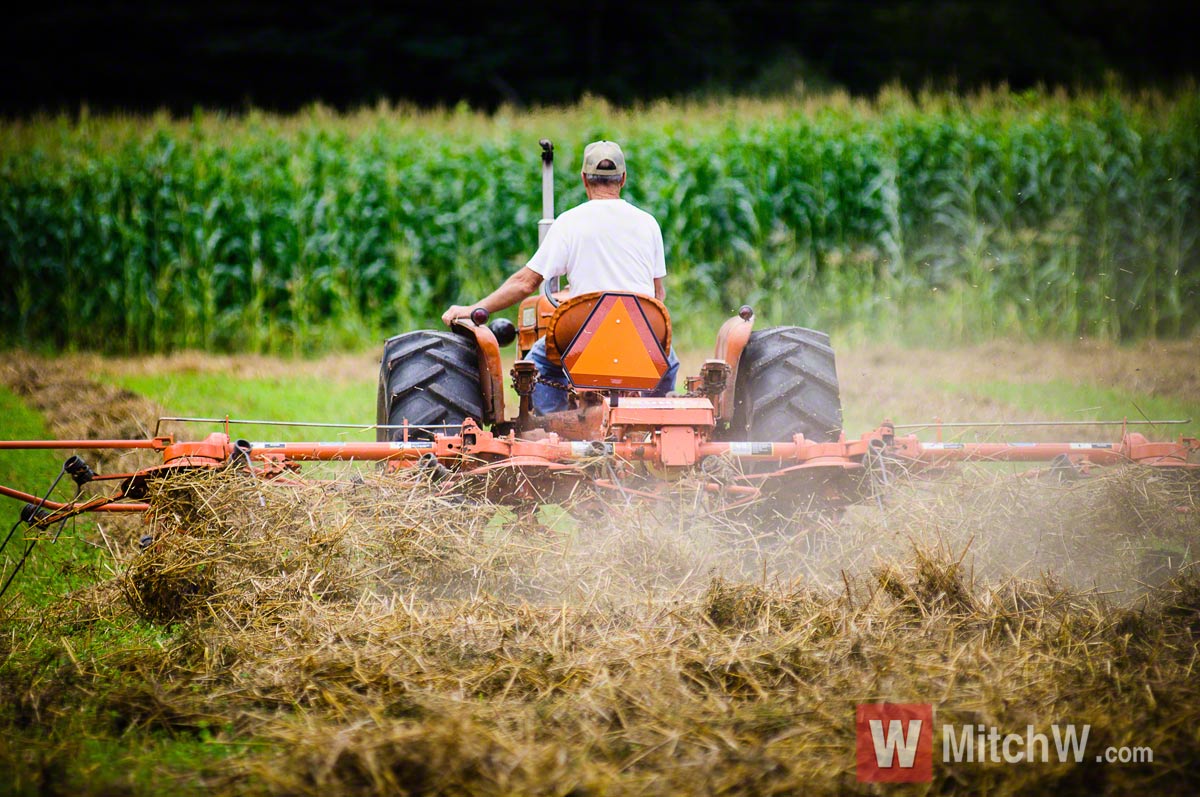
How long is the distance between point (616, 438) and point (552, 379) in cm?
90

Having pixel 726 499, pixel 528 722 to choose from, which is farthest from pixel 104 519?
pixel 528 722

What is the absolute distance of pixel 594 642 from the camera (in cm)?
436

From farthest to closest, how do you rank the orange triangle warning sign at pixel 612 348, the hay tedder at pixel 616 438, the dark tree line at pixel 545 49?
the dark tree line at pixel 545 49, the orange triangle warning sign at pixel 612 348, the hay tedder at pixel 616 438

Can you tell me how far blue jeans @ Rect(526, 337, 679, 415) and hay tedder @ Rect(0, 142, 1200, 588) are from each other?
0.34 ft

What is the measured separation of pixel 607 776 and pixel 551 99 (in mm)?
25393

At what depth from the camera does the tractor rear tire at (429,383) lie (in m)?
5.74

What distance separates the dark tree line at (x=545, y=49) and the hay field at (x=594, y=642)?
23.2 meters

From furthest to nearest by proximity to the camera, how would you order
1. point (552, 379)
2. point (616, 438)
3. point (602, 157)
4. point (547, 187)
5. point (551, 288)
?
point (547, 187), point (551, 288), point (552, 379), point (602, 157), point (616, 438)

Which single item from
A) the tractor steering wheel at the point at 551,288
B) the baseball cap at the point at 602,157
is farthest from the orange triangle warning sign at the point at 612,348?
the tractor steering wheel at the point at 551,288

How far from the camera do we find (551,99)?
27.6 m

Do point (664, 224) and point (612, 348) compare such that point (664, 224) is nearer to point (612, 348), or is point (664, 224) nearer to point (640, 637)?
point (612, 348)

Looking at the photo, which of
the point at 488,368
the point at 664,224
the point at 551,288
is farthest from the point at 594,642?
the point at 664,224

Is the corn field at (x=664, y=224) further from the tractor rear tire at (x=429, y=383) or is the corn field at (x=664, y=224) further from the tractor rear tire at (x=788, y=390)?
the tractor rear tire at (x=429, y=383)

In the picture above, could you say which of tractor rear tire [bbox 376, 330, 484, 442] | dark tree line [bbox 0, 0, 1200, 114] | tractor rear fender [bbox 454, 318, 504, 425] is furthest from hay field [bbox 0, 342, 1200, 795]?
dark tree line [bbox 0, 0, 1200, 114]
